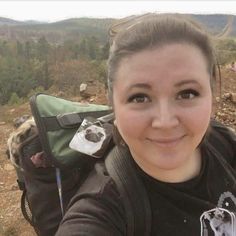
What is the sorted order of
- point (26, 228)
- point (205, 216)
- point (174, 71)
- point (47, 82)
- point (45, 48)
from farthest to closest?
point (45, 48), point (47, 82), point (26, 228), point (205, 216), point (174, 71)

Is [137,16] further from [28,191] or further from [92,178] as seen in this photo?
[28,191]

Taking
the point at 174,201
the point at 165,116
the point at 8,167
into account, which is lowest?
the point at 8,167

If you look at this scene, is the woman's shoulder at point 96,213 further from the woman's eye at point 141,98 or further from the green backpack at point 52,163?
the woman's eye at point 141,98

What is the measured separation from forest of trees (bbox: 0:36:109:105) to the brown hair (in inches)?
609

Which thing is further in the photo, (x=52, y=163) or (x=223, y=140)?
(x=223, y=140)

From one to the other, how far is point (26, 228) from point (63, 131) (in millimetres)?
2878

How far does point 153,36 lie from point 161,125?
0.23 metres

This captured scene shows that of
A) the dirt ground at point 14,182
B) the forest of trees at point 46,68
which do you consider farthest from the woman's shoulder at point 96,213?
the forest of trees at point 46,68

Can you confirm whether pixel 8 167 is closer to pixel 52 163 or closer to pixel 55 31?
pixel 52 163

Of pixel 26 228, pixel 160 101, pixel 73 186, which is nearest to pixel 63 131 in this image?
pixel 73 186

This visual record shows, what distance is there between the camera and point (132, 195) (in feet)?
3.46

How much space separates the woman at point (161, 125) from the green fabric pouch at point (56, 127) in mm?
102

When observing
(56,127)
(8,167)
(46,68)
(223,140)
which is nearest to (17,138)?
(56,127)

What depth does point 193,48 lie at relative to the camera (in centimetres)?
110
